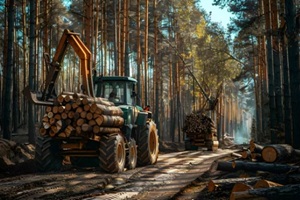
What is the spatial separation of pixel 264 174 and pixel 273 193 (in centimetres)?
319

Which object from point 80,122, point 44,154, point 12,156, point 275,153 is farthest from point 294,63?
point 12,156

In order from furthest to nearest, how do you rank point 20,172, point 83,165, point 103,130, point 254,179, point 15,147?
point 15,147, point 83,165, point 20,172, point 103,130, point 254,179

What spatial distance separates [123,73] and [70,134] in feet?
43.4

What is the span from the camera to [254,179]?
6.46m

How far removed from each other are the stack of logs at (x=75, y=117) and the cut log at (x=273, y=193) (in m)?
4.75

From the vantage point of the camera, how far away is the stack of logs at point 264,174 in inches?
183

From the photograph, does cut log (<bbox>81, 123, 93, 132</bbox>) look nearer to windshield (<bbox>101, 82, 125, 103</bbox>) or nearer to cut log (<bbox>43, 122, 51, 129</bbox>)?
cut log (<bbox>43, 122, 51, 129</bbox>)

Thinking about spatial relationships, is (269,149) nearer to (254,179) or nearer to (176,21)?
(254,179)

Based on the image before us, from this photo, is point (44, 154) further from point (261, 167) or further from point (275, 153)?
point (275, 153)

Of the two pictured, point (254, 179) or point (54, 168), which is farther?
point (54, 168)

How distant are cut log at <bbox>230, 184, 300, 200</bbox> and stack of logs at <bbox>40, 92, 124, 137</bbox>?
15.6ft

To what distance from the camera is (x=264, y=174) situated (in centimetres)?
766

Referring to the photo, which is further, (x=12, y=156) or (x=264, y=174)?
(x=12, y=156)

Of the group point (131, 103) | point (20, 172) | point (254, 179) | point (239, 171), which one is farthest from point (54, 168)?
point (254, 179)
